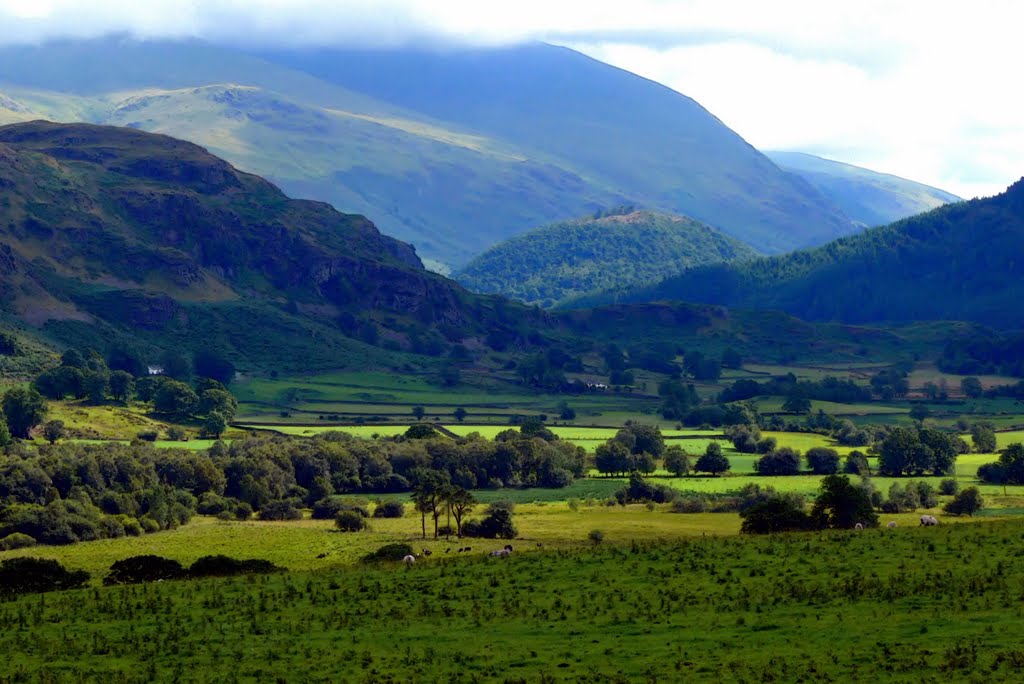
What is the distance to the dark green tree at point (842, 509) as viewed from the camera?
10306 cm

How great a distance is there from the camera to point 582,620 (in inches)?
2346

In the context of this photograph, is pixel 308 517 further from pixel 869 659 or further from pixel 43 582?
pixel 869 659

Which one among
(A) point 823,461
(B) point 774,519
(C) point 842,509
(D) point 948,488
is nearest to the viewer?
(B) point 774,519

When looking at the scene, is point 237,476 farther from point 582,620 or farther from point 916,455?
point 582,620

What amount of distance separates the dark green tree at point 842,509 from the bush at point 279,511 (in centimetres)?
5590

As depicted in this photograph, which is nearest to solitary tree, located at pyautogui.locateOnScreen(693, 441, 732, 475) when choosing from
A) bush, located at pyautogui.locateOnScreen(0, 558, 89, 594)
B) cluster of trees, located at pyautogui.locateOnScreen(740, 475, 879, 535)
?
cluster of trees, located at pyautogui.locateOnScreen(740, 475, 879, 535)

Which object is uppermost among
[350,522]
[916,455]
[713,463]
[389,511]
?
[916,455]

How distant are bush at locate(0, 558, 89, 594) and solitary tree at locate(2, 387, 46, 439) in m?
111

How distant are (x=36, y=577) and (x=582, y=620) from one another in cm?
3639

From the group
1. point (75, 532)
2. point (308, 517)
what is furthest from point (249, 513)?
point (75, 532)

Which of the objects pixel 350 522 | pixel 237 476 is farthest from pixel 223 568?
pixel 237 476

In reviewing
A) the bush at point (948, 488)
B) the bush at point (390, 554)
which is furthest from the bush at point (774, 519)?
the bush at point (948, 488)

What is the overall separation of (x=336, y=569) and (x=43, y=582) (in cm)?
1615

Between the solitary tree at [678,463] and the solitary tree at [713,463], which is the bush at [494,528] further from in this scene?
the solitary tree at [713,463]
